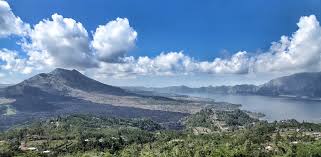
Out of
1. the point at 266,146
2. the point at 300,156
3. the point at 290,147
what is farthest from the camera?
the point at 266,146

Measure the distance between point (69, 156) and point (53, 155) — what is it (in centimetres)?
1227

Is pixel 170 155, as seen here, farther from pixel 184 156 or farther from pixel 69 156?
pixel 69 156

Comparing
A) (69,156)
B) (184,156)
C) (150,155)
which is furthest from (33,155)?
(184,156)

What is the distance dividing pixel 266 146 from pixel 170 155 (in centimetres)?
5177

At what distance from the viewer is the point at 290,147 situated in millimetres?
176625

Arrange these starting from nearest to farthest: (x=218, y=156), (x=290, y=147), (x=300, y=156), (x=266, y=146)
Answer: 1. (x=218, y=156)
2. (x=300, y=156)
3. (x=290, y=147)
4. (x=266, y=146)

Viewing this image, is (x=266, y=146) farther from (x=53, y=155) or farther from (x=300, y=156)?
(x=53, y=155)

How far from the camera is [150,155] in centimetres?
16188

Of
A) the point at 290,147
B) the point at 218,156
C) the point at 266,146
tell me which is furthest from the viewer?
the point at 266,146

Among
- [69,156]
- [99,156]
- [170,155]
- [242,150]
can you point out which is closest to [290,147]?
[242,150]

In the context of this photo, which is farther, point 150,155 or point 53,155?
point 53,155

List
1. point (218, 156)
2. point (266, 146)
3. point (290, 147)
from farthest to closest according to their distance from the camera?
point (266, 146)
point (290, 147)
point (218, 156)

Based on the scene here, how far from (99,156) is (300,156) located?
82.2 meters

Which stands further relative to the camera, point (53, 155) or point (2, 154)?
point (53, 155)
